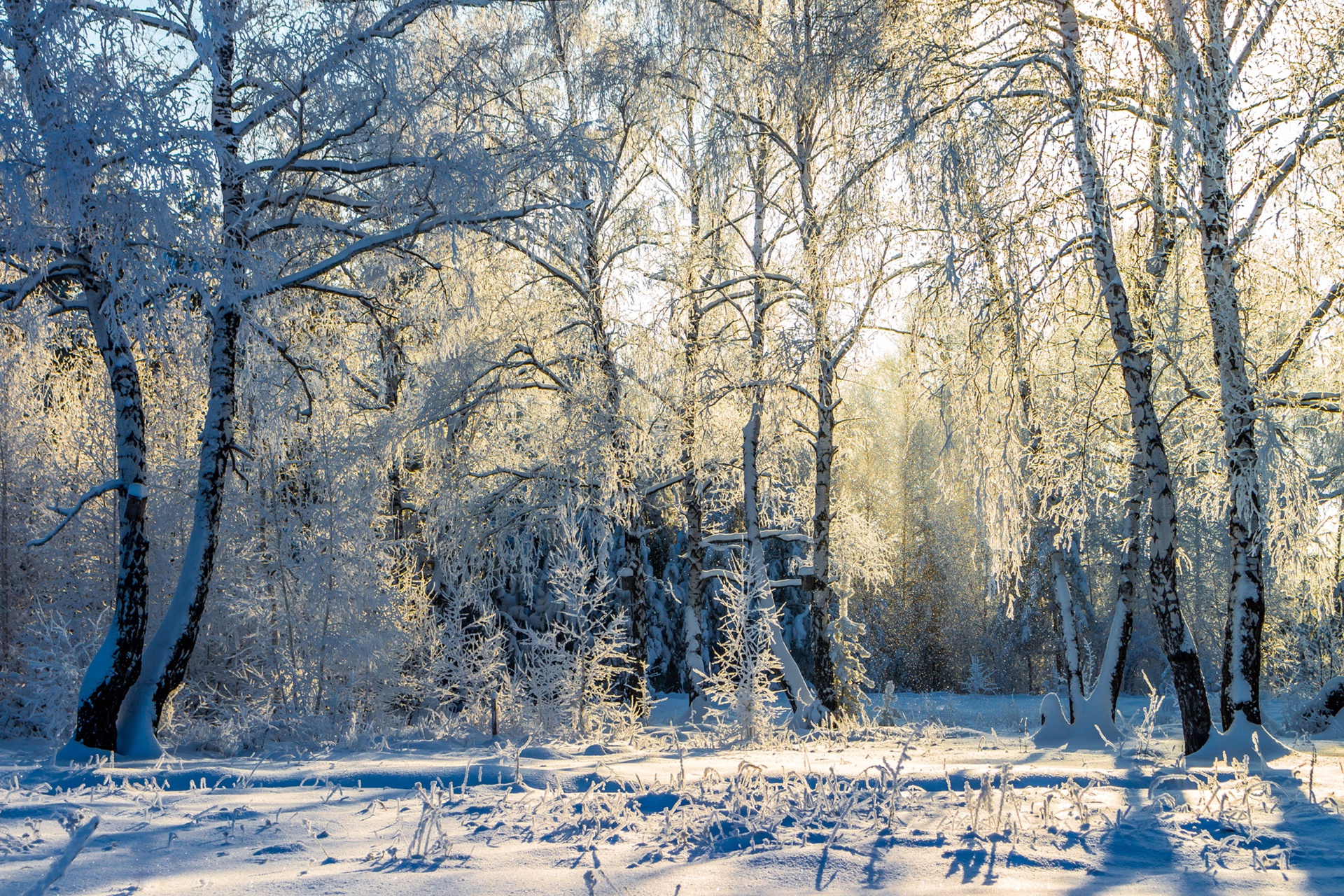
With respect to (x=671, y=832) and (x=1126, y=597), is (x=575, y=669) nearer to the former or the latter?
(x=671, y=832)

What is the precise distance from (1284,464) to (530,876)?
8.60 meters

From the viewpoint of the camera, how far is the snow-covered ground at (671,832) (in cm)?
264

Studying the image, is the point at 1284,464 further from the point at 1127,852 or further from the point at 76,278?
the point at 76,278

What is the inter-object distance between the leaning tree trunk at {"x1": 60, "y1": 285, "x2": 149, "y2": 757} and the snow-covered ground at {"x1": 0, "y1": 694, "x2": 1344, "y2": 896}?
7.51 feet

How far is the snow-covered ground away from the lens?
2639mm

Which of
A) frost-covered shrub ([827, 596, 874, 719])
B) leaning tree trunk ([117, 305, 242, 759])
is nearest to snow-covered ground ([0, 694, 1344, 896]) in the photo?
leaning tree trunk ([117, 305, 242, 759])

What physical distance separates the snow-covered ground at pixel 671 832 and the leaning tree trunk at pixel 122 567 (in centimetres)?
229

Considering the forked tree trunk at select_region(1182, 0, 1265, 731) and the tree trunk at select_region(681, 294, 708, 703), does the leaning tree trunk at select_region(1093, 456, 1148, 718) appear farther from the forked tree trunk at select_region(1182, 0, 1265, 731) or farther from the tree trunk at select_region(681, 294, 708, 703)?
the tree trunk at select_region(681, 294, 708, 703)

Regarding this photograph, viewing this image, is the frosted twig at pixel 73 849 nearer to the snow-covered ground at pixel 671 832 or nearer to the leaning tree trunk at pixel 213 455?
the snow-covered ground at pixel 671 832

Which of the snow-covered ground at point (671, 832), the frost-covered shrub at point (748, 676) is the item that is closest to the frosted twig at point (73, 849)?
the snow-covered ground at point (671, 832)

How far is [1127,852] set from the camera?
2.97 m

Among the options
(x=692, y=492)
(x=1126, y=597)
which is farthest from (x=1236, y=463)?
(x=692, y=492)

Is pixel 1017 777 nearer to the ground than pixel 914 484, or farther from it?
nearer to the ground

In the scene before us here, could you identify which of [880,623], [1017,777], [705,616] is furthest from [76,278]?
[880,623]
